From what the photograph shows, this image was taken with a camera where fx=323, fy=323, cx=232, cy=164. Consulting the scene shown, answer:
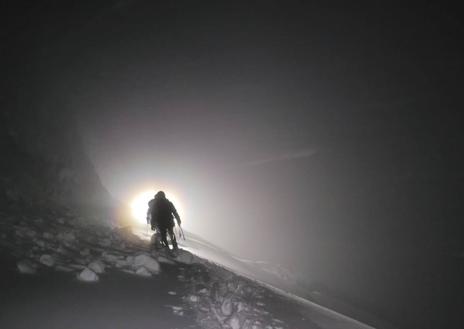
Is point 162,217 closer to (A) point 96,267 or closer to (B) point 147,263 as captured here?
(B) point 147,263

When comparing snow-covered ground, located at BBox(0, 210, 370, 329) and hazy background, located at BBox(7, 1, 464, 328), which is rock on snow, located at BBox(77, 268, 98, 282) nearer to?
snow-covered ground, located at BBox(0, 210, 370, 329)

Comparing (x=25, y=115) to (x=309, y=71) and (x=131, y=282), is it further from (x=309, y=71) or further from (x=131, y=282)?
(x=309, y=71)

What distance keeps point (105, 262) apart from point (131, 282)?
85 centimetres

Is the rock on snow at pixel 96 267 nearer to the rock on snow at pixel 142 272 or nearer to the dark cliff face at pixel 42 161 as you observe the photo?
the rock on snow at pixel 142 272

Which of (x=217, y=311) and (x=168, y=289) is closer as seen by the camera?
(x=217, y=311)

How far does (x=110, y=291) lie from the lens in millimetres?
4598

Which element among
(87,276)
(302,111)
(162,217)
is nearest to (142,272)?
(87,276)

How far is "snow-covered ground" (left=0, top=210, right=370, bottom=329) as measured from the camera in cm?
375

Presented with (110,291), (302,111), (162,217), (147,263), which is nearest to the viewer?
(110,291)

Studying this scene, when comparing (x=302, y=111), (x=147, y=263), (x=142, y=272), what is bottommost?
(x=142, y=272)

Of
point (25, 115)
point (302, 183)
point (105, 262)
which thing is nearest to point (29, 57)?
point (25, 115)

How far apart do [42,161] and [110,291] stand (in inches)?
326

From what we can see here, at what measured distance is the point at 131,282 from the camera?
5.22m

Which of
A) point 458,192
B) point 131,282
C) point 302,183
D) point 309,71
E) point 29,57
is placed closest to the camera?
point 131,282
